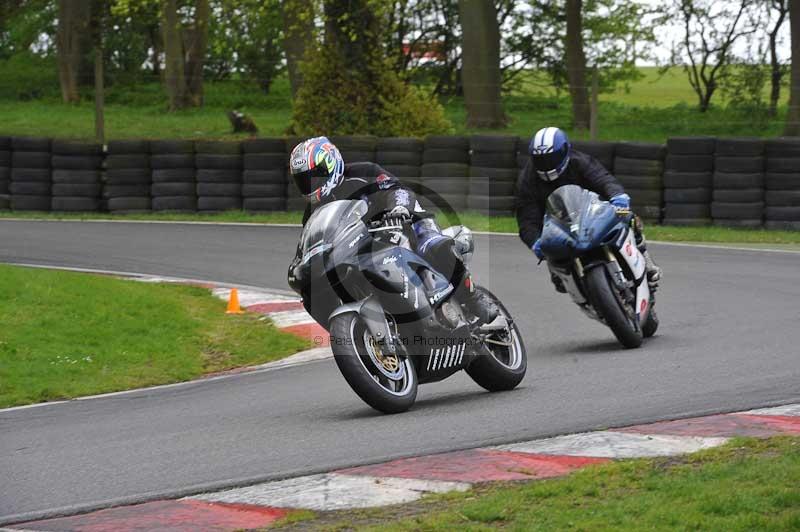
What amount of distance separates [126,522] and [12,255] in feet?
36.3

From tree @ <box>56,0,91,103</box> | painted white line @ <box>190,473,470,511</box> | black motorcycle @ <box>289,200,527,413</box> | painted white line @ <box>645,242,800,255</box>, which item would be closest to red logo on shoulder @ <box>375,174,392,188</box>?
black motorcycle @ <box>289,200,527,413</box>

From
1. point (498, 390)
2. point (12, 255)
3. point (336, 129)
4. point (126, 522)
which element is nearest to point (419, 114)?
point (336, 129)

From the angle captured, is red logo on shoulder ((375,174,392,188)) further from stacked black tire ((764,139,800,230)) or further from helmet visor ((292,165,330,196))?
stacked black tire ((764,139,800,230))

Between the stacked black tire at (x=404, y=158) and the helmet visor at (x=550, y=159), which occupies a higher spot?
the helmet visor at (x=550, y=159)

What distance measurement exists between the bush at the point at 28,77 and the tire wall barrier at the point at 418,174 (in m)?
13.6

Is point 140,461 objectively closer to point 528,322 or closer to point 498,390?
point 498,390

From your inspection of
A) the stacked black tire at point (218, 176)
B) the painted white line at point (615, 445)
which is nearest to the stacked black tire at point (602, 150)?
the stacked black tire at point (218, 176)

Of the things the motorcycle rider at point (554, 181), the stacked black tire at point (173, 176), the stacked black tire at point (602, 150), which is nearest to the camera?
the motorcycle rider at point (554, 181)

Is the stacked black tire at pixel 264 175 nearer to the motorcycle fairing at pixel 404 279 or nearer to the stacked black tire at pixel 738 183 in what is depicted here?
the stacked black tire at pixel 738 183

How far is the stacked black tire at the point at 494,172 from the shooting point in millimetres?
18156

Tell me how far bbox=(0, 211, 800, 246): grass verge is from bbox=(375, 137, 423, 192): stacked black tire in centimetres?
88

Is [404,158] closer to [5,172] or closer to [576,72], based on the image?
[5,172]

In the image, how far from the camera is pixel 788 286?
12.4 meters

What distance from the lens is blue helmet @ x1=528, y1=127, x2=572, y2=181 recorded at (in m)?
9.36
